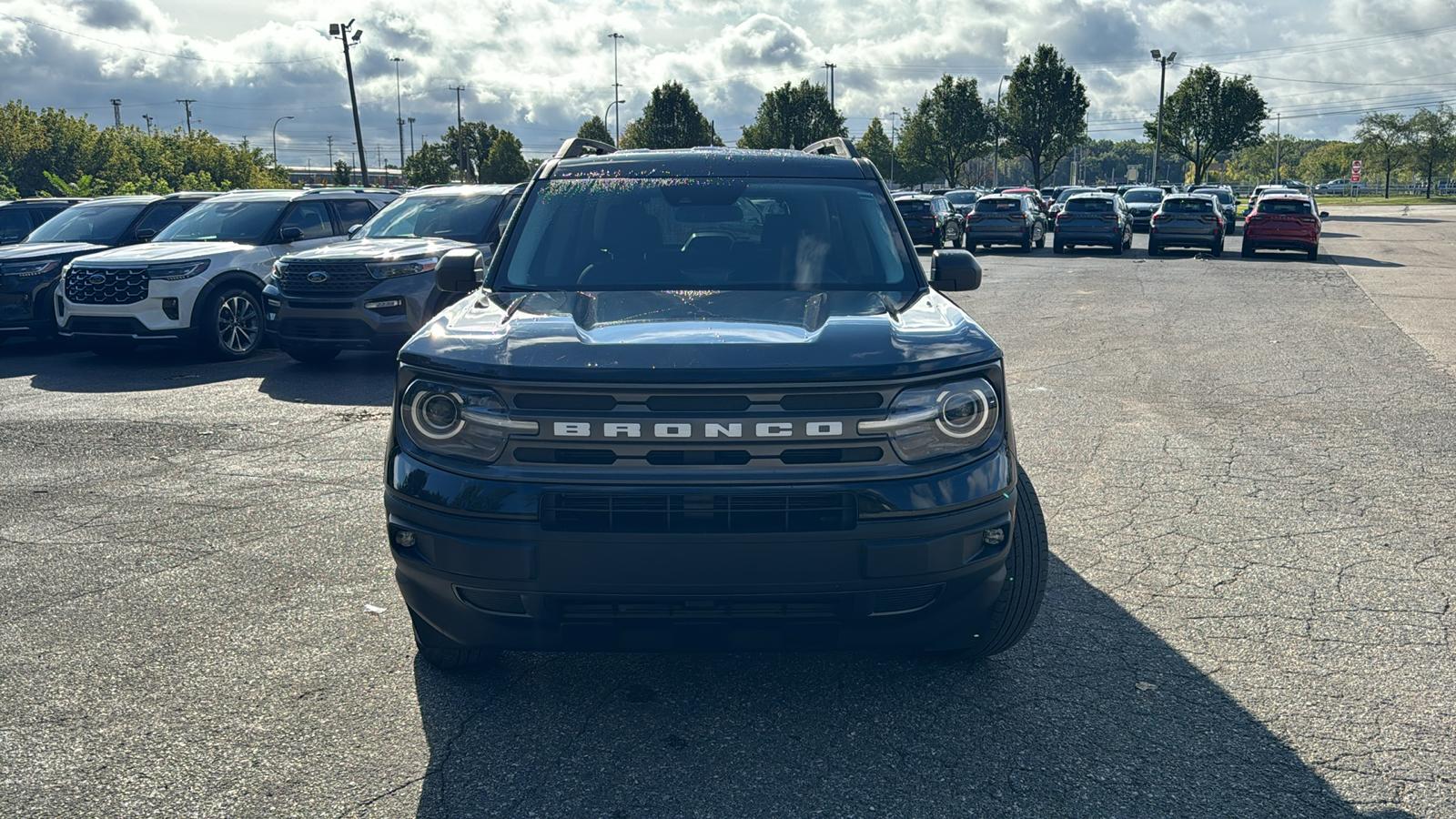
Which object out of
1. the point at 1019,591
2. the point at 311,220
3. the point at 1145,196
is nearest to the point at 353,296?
the point at 311,220

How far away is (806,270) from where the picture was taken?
4.18m

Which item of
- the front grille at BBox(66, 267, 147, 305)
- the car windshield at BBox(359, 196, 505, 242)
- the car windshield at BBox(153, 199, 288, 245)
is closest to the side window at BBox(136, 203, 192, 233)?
the car windshield at BBox(153, 199, 288, 245)

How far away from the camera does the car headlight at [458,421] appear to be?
2980mm

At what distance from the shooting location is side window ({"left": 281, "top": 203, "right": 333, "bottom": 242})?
12.5 metres

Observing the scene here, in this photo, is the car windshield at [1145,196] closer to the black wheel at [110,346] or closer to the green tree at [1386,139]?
the black wheel at [110,346]

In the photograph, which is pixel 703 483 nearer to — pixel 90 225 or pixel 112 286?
pixel 112 286

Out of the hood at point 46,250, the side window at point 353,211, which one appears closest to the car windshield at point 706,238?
the side window at point 353,211

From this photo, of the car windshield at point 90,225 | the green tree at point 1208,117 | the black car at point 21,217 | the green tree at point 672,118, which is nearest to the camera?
the car windshield at point 90,225

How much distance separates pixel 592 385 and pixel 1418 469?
223 inches

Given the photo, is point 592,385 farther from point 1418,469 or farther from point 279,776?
point 1418,469

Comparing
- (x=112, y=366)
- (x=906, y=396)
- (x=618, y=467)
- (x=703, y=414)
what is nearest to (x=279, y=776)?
(x=618, y=467)

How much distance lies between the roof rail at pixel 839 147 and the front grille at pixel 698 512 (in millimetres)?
2421

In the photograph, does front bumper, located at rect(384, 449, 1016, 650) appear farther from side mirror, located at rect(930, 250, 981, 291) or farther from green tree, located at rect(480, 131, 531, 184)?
green tree, located at rect(480, 131, 531, 184)

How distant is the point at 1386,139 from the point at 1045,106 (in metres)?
45.0
